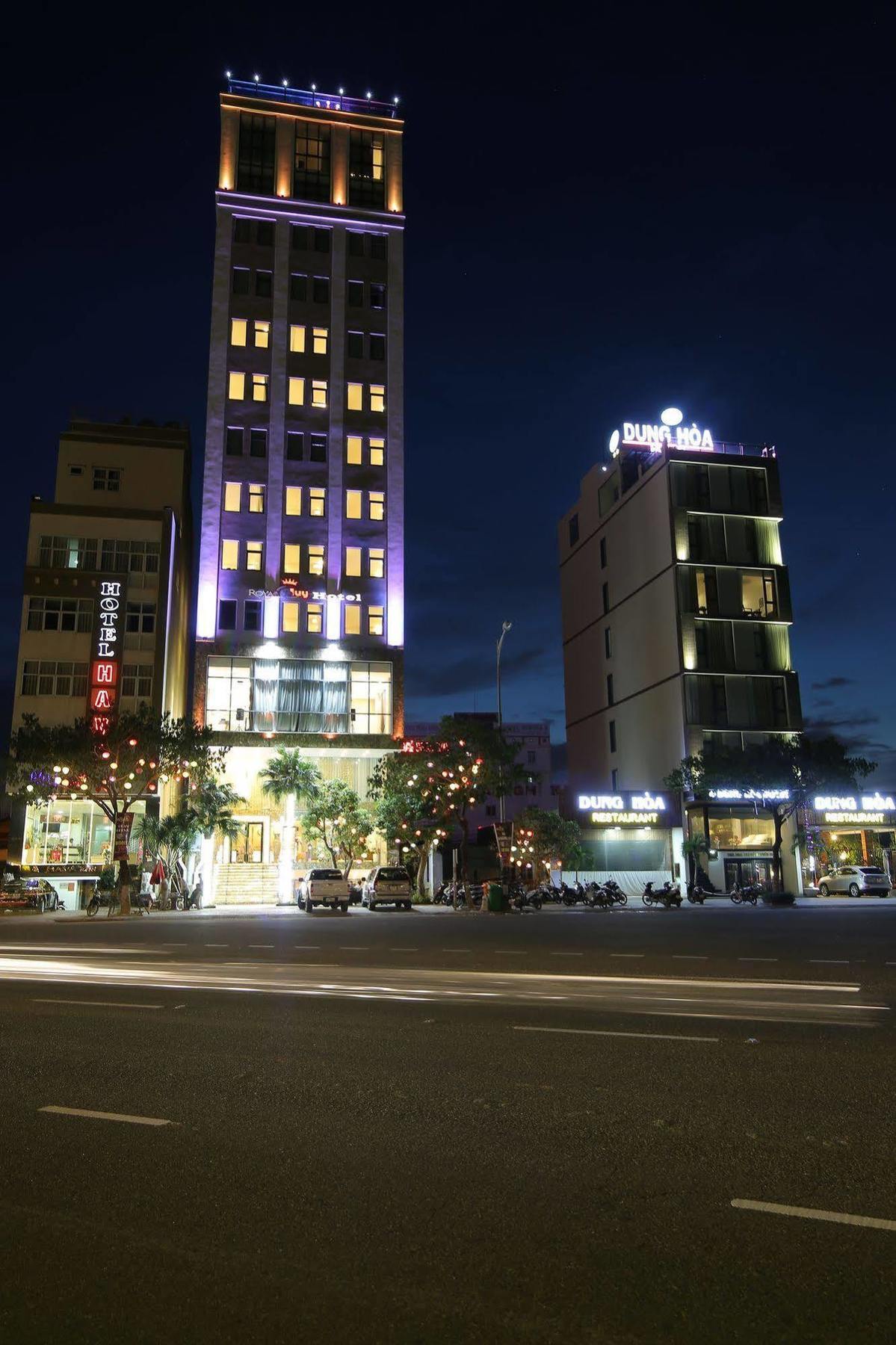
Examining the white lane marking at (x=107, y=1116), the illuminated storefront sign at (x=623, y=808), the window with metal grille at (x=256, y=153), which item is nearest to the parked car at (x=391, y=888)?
the illuminated storefront sign at (x=623, y=808)

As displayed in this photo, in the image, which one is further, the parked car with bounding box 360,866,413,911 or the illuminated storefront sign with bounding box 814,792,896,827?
the illuminated storefront sign with bounding box 814,792,896,827

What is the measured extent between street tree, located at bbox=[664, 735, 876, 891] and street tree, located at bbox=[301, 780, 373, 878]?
789 inches

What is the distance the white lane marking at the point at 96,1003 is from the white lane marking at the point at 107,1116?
→ 5271 mm

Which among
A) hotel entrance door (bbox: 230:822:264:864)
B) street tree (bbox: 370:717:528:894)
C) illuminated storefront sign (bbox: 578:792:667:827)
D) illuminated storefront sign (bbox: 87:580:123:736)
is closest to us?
illuminated storefront sign (bbox: 87:580:123:736)

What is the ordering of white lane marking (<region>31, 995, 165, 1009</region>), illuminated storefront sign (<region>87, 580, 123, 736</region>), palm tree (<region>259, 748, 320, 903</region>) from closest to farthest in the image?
white lane marking (<region>31, 995, 165, 1009</region>) → illuminated storefront sign (<region>87, 580, 123, 736</region>) → palm tree (<region>259, 748, 320, 903</region>)

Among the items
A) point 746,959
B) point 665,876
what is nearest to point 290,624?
point 665,876

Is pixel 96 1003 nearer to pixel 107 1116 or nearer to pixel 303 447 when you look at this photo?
pixel 107 1116

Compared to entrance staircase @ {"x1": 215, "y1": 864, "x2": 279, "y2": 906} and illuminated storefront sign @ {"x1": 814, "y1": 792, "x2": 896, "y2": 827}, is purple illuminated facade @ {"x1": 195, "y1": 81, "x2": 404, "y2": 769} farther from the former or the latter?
illuminated storefront sign @ {"x1": 814, "y1": 792, "x2": 896, "y2": 827}

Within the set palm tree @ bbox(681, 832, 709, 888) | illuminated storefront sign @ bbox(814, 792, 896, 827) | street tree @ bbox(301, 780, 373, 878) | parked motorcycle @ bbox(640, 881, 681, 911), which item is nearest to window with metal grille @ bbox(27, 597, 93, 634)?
street tree @ bbox(301, 780, 373, 878)

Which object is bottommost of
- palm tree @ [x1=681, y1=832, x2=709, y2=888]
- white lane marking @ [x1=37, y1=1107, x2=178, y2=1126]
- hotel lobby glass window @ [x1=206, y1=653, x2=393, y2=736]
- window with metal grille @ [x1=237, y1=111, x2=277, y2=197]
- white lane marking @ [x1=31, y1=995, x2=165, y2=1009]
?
white lane marking @ [x1=37, y1=1107, x2=178, y2=1126]

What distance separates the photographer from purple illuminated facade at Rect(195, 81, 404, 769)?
60.8m

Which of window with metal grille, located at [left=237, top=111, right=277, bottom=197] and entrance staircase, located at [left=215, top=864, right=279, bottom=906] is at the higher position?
window with metal grille, located at [left=237, top=111, right=277, bottom=197]

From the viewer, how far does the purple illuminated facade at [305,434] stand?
60.8 metres

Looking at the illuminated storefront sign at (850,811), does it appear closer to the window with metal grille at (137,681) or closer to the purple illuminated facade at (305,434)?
the purple illuminated facade at (305,434)
